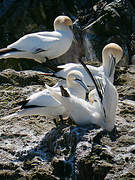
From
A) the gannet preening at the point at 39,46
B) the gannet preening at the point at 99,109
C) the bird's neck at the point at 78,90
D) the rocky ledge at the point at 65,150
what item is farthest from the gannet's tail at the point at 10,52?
the gannet preening at the point at 99,109

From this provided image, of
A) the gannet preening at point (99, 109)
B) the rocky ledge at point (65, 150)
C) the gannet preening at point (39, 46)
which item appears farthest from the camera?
the gannet preening at point (39, 46)

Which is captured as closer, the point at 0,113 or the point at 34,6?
the point at 0,113

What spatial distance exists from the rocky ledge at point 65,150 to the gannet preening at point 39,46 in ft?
5.08

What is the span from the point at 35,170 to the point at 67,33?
414 centimetres

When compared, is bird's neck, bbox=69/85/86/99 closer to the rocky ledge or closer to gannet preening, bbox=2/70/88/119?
gannet preening, bbox=2/70/88/119

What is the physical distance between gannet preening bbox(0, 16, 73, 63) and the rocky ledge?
1547mm

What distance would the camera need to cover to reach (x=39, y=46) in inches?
339

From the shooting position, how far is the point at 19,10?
14867mm

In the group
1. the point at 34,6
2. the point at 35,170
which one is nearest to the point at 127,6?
the point at 34,6

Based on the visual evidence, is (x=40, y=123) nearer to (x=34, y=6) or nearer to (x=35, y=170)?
(x=35, y=170)

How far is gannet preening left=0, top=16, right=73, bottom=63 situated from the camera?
8.43 m

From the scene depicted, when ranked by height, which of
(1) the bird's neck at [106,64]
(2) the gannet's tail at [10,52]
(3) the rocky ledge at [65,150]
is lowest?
(3) the rocky ledge at [65,150]

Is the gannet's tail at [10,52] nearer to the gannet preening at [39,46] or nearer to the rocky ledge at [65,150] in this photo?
the gannet preening at [39,46]

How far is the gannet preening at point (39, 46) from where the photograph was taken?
27.7 ft
